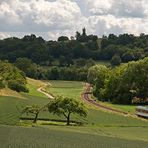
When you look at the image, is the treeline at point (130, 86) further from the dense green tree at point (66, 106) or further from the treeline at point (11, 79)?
the dense green tree at point (66, 106)

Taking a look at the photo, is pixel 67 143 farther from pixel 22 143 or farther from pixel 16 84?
pixel 16 84

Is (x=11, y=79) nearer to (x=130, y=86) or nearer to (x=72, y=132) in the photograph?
(x=130, y=86)

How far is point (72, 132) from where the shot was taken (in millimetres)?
50438

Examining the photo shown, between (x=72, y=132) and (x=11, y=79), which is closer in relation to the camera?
(x=72, y=132)

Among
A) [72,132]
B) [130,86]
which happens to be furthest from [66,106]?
[130,86]

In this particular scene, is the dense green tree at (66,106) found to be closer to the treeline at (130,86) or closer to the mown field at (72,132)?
the mown field at (72,132)

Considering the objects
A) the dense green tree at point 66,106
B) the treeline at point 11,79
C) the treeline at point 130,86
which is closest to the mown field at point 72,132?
the dense green tree at point 66,106

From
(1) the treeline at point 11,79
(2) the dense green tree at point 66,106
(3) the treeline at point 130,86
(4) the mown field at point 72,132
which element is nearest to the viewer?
(4) the mown field at point 72,132

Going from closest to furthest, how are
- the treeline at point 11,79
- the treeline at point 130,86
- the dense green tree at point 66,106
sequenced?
1. the dense green tree at point 66,106
2. the treeline at point 11,79
3. the treeline at point 130,86

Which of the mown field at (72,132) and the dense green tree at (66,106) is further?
the dense green tree at (66,106)

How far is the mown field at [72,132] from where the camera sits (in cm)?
3712

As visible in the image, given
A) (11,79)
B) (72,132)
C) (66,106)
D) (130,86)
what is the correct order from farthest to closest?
(130,86), (11,79), (66,106), (72,132)

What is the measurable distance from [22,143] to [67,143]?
17.9 ft

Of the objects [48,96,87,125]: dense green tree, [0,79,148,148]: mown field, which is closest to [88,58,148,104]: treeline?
[0,79,148,148]: mown field
